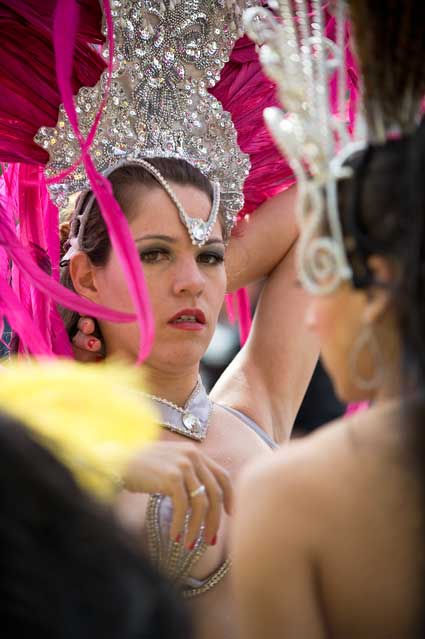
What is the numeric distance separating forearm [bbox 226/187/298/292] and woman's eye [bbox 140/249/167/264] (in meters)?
0.42

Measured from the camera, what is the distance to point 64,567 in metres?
0.81

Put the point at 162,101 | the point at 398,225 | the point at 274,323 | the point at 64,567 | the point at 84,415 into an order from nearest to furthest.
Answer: the point at 64,567 → the point at 84,415 → the point at 398,225 → the point at 162,101 → the point at 274,323

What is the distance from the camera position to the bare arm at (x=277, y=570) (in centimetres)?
116

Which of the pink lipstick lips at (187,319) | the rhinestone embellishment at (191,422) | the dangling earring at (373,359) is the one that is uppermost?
the dangling earring at (373,359)

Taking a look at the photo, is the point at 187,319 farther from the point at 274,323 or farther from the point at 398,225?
the point at 398,225

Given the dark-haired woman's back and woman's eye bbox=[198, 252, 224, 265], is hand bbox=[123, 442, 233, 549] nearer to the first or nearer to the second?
the dark-haired woman's back

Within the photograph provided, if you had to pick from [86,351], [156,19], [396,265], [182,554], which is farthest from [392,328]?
[156,19]

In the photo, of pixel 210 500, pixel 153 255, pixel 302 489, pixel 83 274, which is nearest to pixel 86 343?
pixel 83 274

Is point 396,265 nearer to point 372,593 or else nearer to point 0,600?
point 372,593

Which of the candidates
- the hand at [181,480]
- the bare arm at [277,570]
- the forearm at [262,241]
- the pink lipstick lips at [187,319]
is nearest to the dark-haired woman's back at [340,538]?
the bare arm at [277,570]

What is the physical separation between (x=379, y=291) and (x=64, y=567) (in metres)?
0.52

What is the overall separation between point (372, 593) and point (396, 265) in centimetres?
35

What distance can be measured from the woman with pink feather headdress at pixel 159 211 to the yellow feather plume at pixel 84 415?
0.81 m

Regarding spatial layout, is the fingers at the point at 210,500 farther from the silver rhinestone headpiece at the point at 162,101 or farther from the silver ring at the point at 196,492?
the silver rhinestone headpiece at the point at 162,101
